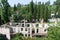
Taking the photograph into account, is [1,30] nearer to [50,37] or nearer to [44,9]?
[50,37]

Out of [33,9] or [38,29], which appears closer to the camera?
[38,29]

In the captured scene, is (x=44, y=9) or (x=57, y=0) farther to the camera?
(x=57, y=0)

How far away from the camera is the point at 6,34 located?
18781 millimetres

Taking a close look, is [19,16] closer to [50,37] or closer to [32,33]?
[32,33]

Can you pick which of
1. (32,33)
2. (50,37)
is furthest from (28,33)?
(50,37)

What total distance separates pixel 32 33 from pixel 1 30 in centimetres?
242

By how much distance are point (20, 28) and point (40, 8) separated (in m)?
11.2

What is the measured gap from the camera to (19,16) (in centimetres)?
2981

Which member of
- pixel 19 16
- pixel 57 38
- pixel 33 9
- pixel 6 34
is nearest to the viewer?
pixel 57 38

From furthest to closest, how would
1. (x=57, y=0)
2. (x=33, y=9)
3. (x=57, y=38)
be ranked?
(x=57, y=0) < (x=33, y=9) < (x=57, y=38)

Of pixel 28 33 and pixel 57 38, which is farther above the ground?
pixel 57 38

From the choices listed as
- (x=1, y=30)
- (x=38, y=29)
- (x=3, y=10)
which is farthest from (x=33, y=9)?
(x=1, y=30)

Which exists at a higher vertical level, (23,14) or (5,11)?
(5,11)

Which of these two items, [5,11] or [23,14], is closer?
[5,11]
